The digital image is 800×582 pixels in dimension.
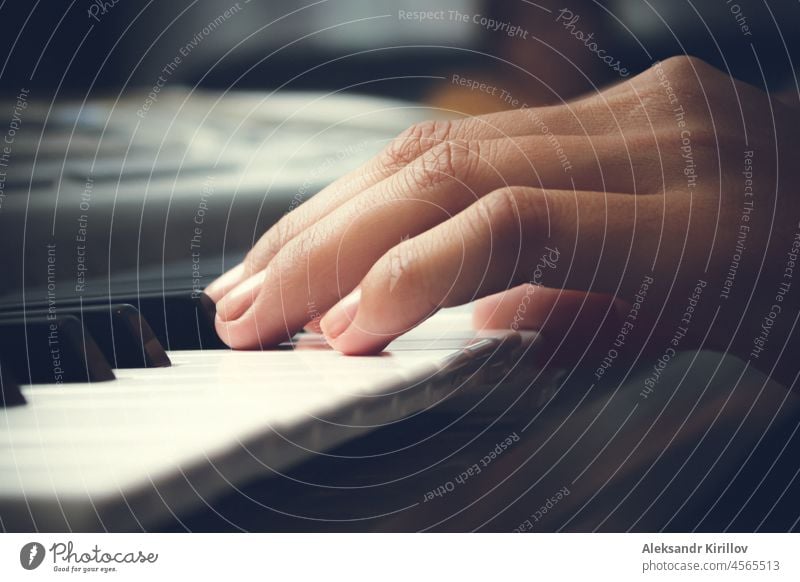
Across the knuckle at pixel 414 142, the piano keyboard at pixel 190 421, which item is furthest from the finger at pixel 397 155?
the piano keyboard at pixel 190 421

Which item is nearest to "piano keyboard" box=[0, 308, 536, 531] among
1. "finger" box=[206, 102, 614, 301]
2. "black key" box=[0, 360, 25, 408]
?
"black key" box=[0, 360, 25, 408]

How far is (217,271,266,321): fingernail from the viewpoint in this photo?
600mm

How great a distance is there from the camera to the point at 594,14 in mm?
611

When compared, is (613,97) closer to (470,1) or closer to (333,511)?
(470,1)

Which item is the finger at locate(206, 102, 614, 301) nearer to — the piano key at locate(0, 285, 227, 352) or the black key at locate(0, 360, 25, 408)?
the piano key at locate(0, 285, 227, 352)

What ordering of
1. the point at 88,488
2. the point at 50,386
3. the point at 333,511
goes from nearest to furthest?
the point at 88,488
the point at 50,386
the point at 333,511

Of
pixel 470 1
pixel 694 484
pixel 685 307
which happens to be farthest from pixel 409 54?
pixel 694 484

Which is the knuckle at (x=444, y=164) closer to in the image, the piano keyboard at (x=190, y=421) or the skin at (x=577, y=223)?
the skin at (x=577, y=223)

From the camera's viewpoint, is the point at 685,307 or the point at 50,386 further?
the point at 685,307

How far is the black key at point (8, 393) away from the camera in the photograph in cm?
43

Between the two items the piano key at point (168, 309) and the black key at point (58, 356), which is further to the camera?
the piano key at point (168, 309)

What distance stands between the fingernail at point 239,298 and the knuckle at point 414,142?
13 centimetres

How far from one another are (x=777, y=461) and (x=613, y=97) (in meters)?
0.30

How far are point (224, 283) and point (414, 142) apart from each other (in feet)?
0.57
